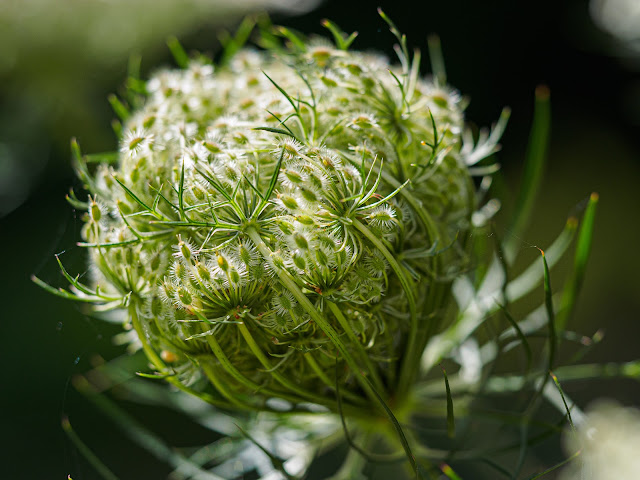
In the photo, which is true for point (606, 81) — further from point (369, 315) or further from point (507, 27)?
point (369, 315)

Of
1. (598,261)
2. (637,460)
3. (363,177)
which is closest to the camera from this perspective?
(363,177)

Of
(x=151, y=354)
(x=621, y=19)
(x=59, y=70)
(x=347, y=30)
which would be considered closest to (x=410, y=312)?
(x=151, y=354)

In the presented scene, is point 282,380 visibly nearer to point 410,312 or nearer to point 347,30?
point 410,312

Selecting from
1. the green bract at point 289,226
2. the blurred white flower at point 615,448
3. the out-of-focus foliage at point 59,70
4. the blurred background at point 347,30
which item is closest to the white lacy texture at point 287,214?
the green bract at point 289,226

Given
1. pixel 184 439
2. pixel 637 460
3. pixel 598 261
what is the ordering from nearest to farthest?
1. pixel 637 460
2. pixel 184 439
3. pixel 598 261

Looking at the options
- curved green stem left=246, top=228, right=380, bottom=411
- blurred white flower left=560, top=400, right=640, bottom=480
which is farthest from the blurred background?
curved green stem left=246, top=228, right=380, bottom=411

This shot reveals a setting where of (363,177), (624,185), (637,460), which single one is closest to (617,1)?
(624,185)

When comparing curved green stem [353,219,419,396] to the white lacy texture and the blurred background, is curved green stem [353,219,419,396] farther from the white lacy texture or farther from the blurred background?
the blurred background
